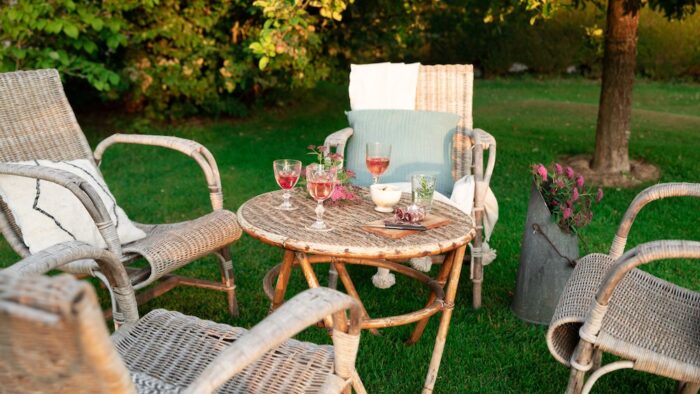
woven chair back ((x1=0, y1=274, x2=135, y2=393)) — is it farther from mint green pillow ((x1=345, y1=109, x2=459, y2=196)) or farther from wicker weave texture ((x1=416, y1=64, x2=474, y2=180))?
wicker weave texture ((x1=416, y1=64, x2=474, y2=180))

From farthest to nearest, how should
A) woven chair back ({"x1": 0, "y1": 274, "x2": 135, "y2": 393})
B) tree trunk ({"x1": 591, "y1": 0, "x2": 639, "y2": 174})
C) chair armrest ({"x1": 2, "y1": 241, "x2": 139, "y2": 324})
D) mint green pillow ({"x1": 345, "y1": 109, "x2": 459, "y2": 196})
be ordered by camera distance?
1. tree trunk ({"x1": 591, "y1": 0, "x2": 639, "y2": 174})
2. mint green pillow ({"x1": 345, "y1": 109, "x2": 459, "y2": 196})
3. chair armrest ({"x1": 2, "y1": 241, "x2": 139, "y2": 324})
4. woven chair back ({"x1": 0, "y1": 274, "x2": 135, "y2": 393})

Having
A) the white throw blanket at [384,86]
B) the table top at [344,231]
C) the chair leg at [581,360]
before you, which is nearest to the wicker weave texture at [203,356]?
the table top at [344,231]

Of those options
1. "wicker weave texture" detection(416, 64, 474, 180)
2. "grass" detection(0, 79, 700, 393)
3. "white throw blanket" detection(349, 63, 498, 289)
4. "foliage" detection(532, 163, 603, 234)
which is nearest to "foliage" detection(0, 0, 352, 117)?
"grass" detection(0, 79, 700, 393)

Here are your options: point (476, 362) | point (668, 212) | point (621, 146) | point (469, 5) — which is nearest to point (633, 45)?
point (621, 146)

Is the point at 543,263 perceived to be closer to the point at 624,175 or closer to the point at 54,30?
the point at 624,175

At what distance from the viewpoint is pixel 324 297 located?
1.36 metres

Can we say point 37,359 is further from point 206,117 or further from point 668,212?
point 206,117

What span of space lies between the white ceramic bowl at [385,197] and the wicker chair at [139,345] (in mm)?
878

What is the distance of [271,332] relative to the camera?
1.24 metres

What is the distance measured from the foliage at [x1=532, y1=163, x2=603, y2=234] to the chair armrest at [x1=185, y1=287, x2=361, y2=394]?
1673mm

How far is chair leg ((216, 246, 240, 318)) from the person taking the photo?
9.52ft

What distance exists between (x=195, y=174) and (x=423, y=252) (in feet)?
12.9

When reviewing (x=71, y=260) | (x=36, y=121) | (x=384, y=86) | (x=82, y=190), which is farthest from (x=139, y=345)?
(x=384, y=86)

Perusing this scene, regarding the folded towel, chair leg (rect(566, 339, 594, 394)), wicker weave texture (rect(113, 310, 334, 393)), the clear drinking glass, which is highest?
the folded towel
